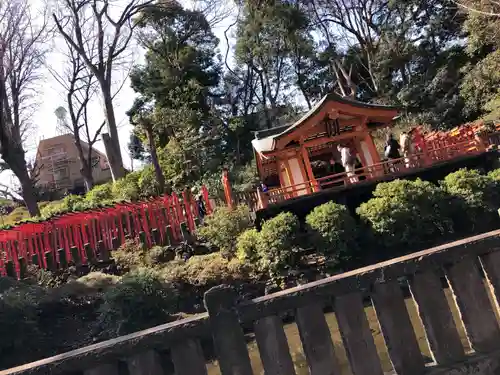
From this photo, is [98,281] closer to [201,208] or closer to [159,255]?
[159,255]

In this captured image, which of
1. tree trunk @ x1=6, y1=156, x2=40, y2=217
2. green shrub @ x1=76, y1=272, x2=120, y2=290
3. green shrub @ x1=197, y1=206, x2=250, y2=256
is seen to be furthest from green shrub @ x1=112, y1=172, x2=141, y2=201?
green shrub @ x1=76, y1=272, x2=120, y2=290

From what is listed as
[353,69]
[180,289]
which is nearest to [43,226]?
[180,289]

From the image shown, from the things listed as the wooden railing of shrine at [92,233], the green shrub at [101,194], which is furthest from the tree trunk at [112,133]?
the wooden railing of shrine at [92,233]

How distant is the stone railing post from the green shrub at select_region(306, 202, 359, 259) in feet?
23.9

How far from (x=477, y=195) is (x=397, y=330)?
29.0ft

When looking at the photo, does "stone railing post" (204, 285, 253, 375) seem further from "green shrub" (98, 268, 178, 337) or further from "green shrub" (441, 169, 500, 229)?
"green shrub" (441, 169, 500, 229)

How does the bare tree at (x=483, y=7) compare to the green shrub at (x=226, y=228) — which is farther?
the bare tree at (x=483, y=7)

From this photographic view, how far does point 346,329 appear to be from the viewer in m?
2.54

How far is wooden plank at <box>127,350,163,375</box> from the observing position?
2355 millimetres

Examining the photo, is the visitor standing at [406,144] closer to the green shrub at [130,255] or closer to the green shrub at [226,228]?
the green shrub at [226,228]

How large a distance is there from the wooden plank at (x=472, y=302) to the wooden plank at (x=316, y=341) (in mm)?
853

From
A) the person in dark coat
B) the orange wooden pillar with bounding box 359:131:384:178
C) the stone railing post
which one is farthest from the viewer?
the orange wooden pillar with bounding box 359:131:384:178

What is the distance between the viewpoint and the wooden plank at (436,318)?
261 centimetres

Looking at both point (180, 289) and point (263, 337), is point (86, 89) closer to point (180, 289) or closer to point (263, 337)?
point (180, 289)
